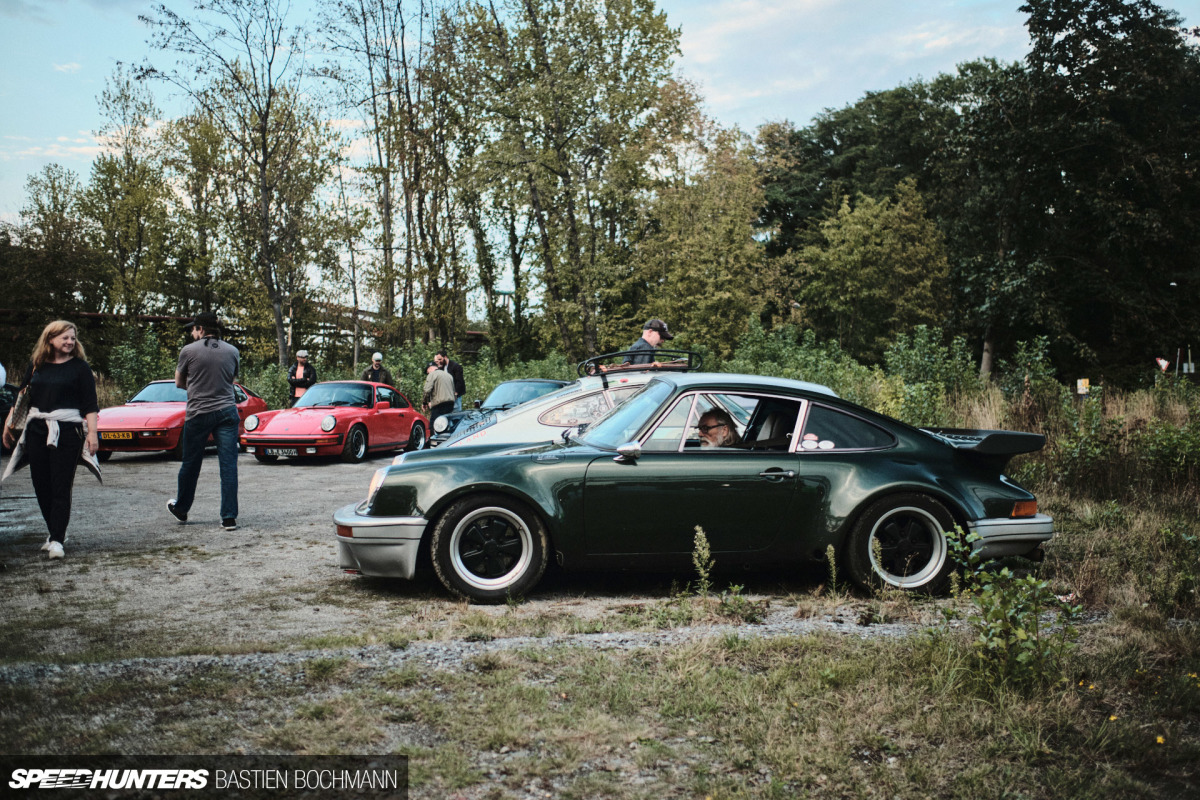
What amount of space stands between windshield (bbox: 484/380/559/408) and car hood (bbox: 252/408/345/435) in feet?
10.2

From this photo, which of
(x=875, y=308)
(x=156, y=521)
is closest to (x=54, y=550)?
(x=156, y=521)

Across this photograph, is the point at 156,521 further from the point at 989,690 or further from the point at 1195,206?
the point at 1195,206

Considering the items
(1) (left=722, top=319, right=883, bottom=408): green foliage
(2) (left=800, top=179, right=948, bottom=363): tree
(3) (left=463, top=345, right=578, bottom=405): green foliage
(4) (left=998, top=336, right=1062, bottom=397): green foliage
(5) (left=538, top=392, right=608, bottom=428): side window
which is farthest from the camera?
(2) (left=800, top=179, right=948, bottom=363): tree

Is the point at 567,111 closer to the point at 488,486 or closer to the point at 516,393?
the point at 516,393

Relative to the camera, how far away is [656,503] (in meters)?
5.59

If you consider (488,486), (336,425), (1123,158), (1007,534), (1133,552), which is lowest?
→ (1133,552)

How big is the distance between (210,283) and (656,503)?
40.5 metres

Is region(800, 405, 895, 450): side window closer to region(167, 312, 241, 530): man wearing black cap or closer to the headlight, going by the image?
the headlight

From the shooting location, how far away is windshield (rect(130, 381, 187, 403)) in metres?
16.5

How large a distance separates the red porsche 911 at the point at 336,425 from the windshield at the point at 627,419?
10.2 meters

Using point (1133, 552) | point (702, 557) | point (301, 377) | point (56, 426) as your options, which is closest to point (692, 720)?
point (702, 557)

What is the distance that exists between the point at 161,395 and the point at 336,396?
315 cm

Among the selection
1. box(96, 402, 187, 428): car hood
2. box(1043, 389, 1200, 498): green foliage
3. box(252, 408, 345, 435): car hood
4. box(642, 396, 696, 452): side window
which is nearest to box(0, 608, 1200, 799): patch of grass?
box(642, 396, 696, 452): side window

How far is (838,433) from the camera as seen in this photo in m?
5.98
